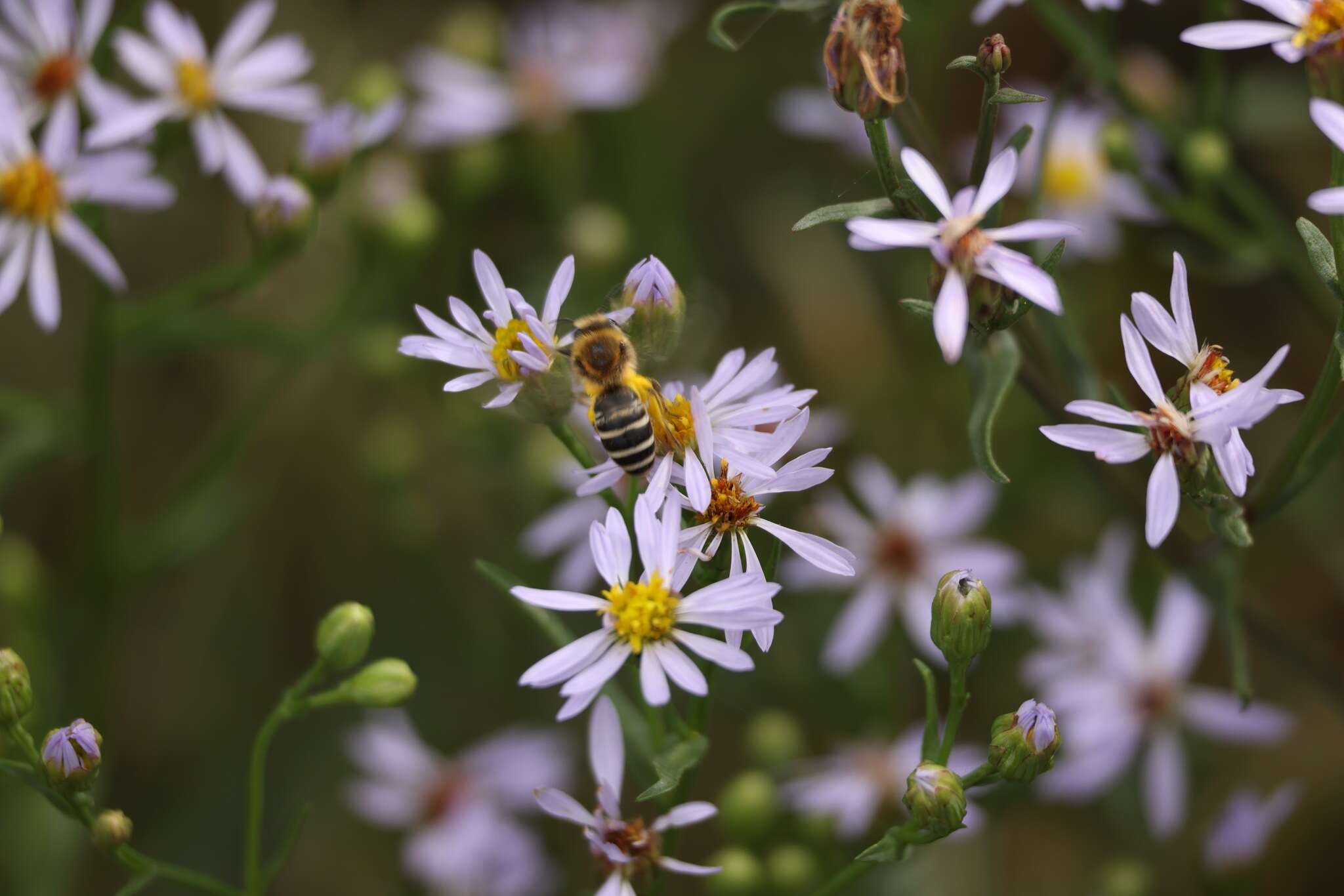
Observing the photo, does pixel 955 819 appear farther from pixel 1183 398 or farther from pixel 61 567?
pixel 61 567

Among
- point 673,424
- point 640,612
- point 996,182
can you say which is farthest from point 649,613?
point 996,182

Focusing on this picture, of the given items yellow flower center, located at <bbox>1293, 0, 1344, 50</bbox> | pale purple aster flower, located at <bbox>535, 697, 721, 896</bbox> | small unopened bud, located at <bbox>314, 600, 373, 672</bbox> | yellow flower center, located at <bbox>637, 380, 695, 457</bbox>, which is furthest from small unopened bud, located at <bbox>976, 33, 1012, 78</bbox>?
small unopened bud, located at <bbox>314, 600, 373, 672</bbox>

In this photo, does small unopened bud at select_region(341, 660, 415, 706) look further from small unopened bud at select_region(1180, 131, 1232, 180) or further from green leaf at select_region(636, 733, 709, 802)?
small unopened bud at select_region(1180, 131, 1232, 180)

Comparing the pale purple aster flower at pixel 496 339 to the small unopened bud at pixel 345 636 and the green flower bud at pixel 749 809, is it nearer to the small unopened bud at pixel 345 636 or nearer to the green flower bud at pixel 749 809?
the small unopened bud at pixel 345 636

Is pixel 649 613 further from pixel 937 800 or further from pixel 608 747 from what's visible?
pixel 937 800

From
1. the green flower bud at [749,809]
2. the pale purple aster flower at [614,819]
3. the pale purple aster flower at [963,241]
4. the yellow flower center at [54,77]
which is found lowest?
the green flower bud at [749,809]

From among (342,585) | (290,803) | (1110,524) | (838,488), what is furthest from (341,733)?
(1110,524)

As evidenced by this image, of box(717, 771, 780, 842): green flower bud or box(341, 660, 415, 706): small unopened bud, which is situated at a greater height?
box(341, 660, 415, 706): small unopened bud

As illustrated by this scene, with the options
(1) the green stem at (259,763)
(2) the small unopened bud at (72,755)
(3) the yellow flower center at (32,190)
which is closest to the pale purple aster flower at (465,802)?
(1) the green stem at (259,763)
